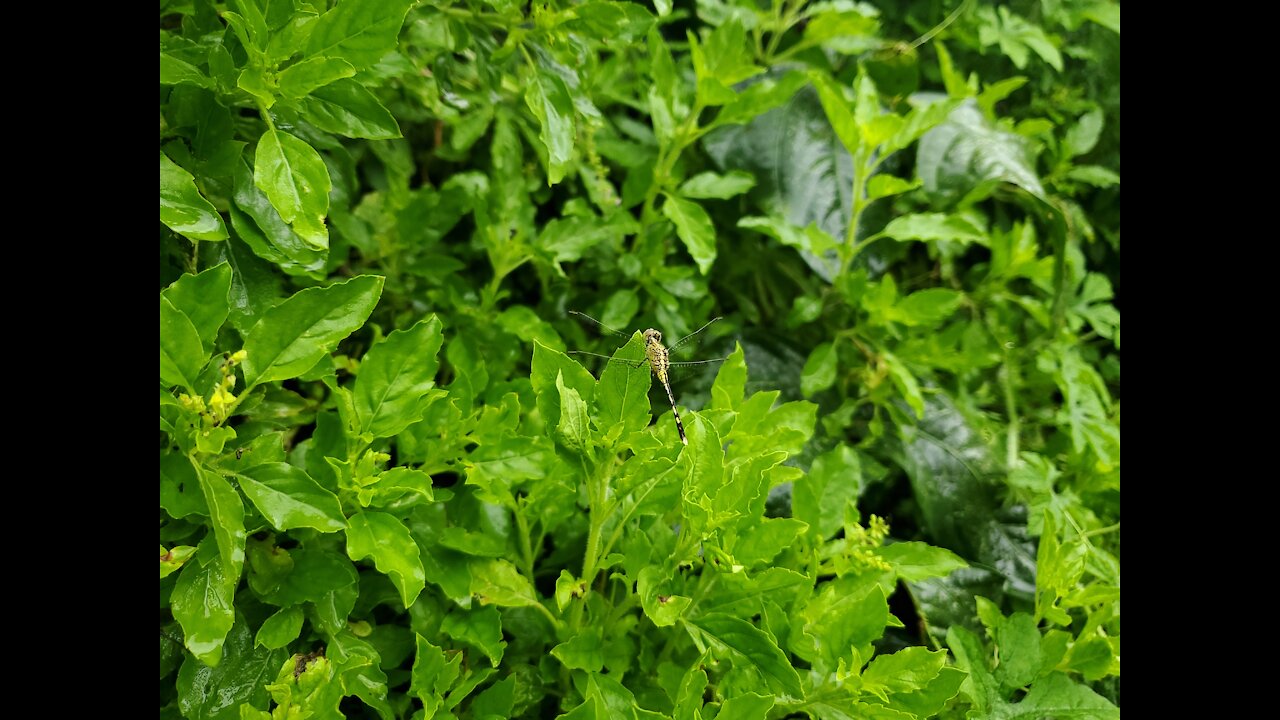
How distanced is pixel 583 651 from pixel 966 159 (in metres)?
1.22

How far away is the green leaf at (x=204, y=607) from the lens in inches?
28.9

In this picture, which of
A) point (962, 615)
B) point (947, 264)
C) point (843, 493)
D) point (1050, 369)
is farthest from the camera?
point (947, 264)

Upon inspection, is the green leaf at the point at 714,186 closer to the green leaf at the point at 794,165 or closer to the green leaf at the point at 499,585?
the green leaf at the point at 794,165

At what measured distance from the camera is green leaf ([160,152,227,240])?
2.69 feet

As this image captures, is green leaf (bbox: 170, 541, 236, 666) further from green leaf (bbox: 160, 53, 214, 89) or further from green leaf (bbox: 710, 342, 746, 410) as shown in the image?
green leaf (bbox: 710, 342, 746, 410)

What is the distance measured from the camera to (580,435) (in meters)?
0.86

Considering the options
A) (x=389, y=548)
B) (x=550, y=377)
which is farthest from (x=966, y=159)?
(x=389, y=548)

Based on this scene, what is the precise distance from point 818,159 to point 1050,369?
2.08 ft

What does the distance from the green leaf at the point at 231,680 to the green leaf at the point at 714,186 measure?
0.90 meters

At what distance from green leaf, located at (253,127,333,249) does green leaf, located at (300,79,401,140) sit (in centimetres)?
5

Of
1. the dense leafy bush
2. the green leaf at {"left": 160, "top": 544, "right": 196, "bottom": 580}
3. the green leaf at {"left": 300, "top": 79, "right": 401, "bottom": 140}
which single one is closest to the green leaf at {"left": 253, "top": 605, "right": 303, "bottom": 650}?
the dense leafy bush

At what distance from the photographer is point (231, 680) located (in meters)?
0.84
